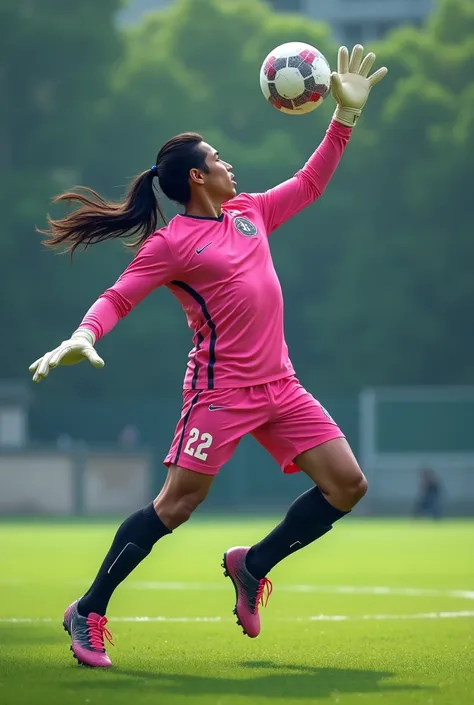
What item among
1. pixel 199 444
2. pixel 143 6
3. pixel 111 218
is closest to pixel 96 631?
pixel 199 444

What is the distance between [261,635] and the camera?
29.2 ft

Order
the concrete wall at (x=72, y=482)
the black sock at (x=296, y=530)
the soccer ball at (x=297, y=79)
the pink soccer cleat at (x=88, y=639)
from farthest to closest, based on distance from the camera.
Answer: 1. the concrete wall at (x=72, y=482)
2. the soccer ball at (x=297, y=79)
3. the black sock at (x=296, y=530)
4. the pink soccer cleat at (x=88, y=639)

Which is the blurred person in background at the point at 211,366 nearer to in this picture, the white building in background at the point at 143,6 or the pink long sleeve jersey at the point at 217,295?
the pink long sleeve jersey at the point at 217,295

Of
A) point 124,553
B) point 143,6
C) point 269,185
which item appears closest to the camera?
point 124,553

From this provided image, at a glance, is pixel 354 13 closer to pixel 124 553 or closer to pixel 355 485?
pixel 355 485

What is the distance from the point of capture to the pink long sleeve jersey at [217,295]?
7.68 metres

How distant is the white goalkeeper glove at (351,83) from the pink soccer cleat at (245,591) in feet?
7.95

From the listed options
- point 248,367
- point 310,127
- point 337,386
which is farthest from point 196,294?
point 310,127

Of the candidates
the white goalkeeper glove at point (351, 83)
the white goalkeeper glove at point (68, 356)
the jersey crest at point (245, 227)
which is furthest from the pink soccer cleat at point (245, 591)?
the white goalkeeper glove at point (351, 83)

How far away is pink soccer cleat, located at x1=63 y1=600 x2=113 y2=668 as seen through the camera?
7.38m

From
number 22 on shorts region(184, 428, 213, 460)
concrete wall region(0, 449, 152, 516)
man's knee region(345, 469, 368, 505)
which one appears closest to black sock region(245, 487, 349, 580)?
man's knee region(345, 469, 368, 505)

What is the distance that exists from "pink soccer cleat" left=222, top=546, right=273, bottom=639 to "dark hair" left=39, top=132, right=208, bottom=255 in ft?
5.62

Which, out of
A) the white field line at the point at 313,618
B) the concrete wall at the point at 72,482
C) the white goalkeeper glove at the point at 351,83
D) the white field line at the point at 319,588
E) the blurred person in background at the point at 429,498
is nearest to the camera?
the white goalkeeper glove at the point at 351,83

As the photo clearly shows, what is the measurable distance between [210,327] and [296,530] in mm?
1125
